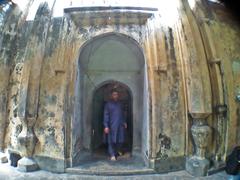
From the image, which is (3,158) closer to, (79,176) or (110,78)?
(79,176)

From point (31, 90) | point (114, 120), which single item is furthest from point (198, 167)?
point (31, 90)

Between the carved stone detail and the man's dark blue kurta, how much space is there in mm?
1779

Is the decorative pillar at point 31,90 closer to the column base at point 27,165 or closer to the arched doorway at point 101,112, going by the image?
the column base at point 27,165

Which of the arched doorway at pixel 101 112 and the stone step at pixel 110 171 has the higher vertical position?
the arched doorway at pixel 101 112

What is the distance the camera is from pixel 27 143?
5895 mm

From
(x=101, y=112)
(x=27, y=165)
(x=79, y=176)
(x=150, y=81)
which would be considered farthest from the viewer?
(x=101, y=112)

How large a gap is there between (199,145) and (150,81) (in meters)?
1.82

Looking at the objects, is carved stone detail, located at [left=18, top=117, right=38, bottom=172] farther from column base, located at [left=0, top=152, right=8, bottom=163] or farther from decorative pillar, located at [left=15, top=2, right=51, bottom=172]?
column base, located at [left=0, top=152, right=8, bottom=163]

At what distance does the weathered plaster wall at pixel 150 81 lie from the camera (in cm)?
593

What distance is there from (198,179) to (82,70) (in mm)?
3800

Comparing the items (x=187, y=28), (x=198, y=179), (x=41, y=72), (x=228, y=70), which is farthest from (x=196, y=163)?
(x=41, y=72)

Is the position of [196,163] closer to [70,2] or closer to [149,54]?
[149,54]

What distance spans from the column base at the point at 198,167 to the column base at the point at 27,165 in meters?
Result: 3.57

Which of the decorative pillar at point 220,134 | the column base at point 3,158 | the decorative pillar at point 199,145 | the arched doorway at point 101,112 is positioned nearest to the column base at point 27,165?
the column base at point 3,158
